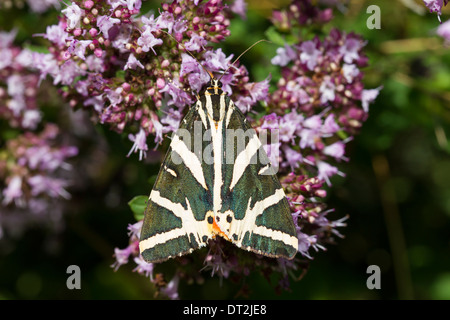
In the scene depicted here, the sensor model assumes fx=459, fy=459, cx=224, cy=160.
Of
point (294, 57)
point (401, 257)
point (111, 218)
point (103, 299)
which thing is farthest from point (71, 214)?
point (401, 257)

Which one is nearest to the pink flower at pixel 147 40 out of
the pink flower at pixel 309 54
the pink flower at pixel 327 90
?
the pink flower at pixel 309 54

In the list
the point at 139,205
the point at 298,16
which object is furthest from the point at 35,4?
the point at 298,16

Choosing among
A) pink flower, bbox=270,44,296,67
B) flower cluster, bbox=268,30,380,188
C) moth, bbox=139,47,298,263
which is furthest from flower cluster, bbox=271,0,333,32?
moth, bbox=139,47,298,263

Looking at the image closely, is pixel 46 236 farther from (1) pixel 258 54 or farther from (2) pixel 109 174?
(1) pixel 258 54

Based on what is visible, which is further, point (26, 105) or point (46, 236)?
point (46, 236)

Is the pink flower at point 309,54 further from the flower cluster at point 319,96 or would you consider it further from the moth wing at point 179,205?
the moth wing at point 179,205

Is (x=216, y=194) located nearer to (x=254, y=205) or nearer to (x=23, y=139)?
(x=254, y=205)
